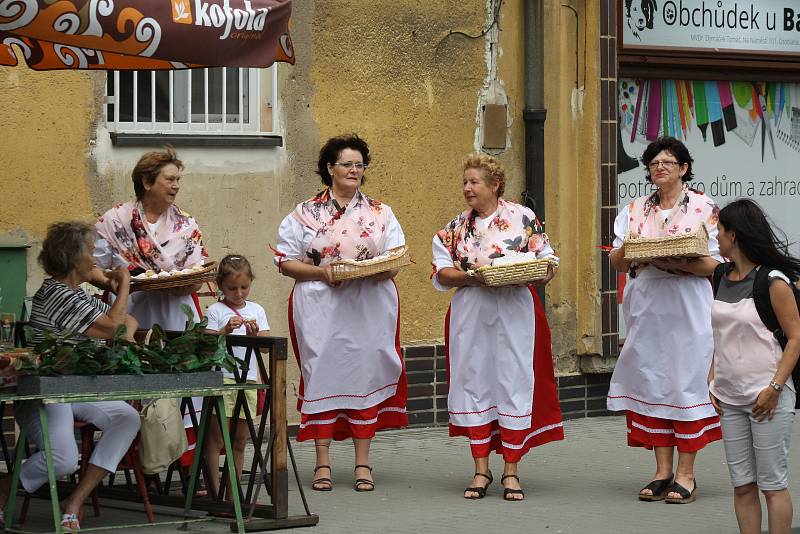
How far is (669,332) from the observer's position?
9.15m

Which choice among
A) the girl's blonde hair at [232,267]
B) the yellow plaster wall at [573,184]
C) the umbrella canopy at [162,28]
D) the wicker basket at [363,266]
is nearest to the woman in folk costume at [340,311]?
the wicker basket at [363,266]

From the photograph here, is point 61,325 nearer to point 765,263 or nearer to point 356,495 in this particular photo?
point 356,495

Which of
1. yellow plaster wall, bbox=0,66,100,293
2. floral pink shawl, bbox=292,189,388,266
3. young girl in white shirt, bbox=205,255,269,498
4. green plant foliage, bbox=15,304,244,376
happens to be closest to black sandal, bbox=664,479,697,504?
floral pink shawl, bbox=292,189,388,266

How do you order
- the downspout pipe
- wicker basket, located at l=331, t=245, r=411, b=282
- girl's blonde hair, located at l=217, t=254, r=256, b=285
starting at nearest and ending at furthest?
1. girl's blonde hair, located at l=217, t=254, r=256, b=285
2. wicker basket, located at l=331, t=245, r=411, b=282
3. the downspout pipe

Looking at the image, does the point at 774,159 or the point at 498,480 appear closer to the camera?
the point at 498,480

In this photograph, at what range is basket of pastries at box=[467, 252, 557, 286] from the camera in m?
8.70

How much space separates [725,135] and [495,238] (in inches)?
215

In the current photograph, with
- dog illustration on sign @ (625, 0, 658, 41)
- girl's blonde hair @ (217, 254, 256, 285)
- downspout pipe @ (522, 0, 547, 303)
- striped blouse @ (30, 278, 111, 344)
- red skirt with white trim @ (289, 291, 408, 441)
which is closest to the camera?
striped blouse @ (30, 278, 111, 344)

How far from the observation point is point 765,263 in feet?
23.7

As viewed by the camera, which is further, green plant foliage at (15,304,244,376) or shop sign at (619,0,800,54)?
shop sign at (619,0,800,54)

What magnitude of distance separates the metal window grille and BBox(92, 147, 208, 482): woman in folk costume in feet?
6.19

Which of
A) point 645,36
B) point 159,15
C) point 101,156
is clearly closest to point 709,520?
point 159,15

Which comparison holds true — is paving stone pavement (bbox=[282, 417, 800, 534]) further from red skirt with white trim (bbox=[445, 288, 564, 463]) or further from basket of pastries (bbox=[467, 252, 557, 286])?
basket of pastries (bbox=[467, 252, 557, 286])

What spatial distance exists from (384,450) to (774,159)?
5.28 meters
